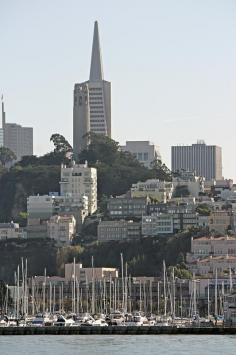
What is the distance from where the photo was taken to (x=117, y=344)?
354ft

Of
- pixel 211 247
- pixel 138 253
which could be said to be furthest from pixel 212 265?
pixel 138 253

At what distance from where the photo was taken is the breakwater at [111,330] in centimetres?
11712

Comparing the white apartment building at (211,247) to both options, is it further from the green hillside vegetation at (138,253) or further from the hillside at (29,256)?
the hillside at (29,256)

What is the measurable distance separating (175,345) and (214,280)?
59.8m

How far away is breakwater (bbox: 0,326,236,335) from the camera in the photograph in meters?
117

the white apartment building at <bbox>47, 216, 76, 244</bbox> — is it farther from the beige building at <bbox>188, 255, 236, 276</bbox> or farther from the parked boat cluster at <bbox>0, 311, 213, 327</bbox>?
the parked boat cluster at <bbox>0, 311, 213, 327</bbox>

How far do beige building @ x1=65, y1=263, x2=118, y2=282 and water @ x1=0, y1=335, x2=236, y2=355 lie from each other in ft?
185

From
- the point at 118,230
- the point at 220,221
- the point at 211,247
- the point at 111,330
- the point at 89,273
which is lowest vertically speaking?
the point at 111,330

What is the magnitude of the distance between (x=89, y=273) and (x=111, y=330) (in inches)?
2305

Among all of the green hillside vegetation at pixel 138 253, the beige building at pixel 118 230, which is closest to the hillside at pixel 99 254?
the green hillside vegetation at pixel 138 253

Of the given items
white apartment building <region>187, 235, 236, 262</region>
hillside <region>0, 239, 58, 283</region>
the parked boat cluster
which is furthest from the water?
hillside <region>0, 239, 58, 283</region>

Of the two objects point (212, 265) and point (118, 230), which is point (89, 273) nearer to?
point (212, 265)

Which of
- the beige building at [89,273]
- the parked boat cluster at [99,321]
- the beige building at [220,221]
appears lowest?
the parked boat cluster at [99,321]

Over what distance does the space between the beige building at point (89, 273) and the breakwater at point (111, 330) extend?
51.9 meters
